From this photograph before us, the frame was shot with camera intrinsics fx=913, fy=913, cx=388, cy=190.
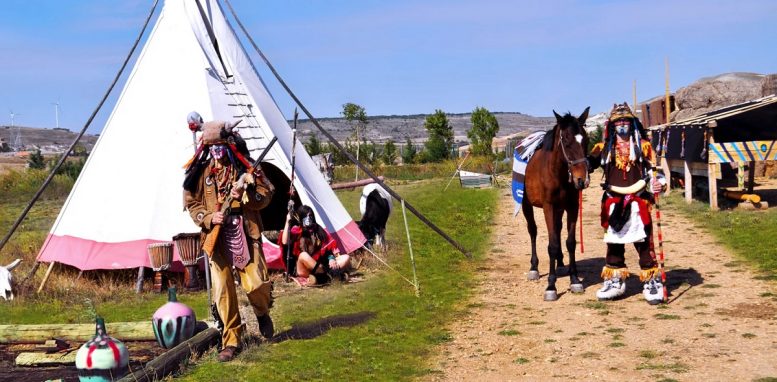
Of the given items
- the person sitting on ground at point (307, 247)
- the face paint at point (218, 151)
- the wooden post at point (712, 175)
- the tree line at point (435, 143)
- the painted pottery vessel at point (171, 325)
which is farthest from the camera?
the tree line at point (435, 143)

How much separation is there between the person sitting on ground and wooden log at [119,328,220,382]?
3.43 metres

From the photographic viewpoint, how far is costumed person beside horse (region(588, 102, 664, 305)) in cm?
979

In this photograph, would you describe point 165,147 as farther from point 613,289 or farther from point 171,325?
point 613,289

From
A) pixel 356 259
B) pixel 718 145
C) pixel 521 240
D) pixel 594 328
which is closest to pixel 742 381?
pixel 594 328

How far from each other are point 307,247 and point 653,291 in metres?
4.42

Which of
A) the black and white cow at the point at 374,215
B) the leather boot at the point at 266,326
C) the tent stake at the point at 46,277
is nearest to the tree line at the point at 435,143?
the black and white cow at the point at 374,215

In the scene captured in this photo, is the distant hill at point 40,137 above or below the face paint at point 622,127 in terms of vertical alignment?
above

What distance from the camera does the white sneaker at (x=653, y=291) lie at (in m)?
9.58

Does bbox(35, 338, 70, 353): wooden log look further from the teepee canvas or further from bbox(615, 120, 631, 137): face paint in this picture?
bbox(615, 120, 631, 137): face paint

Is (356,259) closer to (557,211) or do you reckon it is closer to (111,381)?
(557,211)

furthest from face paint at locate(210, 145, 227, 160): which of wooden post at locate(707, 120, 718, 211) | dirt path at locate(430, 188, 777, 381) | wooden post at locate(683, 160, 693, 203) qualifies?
wooden post at locate(683, 160, 693, 203)

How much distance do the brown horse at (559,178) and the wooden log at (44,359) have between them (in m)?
5.12

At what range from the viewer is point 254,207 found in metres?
8.26

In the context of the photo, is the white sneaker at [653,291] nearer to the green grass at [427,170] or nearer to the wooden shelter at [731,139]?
the wooden shelter at [731,139]
